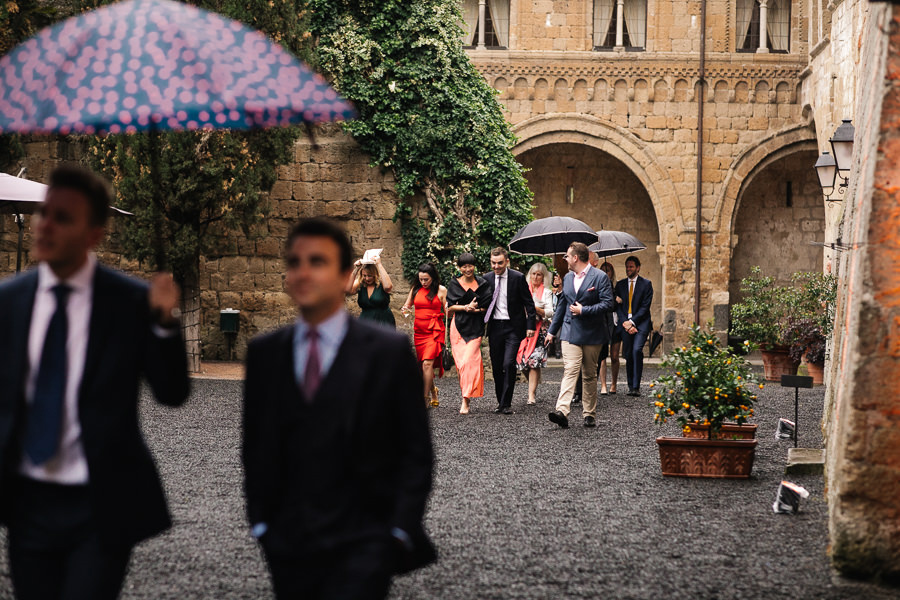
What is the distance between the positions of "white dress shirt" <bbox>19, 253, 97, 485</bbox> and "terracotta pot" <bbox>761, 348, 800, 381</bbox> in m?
14.6

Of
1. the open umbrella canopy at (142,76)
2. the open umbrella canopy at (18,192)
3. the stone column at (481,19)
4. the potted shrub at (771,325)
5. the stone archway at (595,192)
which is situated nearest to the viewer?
the open umbrella canopy at (142,76)

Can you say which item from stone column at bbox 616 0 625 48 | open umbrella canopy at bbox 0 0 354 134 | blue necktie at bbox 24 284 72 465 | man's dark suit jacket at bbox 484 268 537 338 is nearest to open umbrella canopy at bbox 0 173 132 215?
man's dark suit jacket at bbox 484 268 537 338

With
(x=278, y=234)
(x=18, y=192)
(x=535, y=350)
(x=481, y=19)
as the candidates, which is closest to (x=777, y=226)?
(x=481, y=19)

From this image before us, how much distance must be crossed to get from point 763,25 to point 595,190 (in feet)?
17.5

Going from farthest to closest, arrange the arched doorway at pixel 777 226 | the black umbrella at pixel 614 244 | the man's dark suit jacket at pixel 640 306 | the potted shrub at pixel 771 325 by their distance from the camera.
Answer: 1. the arched doorway at pixel 777 226
2. the potted shrub at pixel 771 325
3. the black umbrella at pixel 614 244
4. the man's dark suit jacket at pixel 640 306

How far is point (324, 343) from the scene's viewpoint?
103 inches

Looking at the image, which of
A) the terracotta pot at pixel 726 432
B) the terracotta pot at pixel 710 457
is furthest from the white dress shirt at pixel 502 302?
the terracotta pot at pixel 710 457

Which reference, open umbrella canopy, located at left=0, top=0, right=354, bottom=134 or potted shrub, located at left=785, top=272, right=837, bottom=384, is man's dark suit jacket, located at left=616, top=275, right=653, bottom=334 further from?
open umbrella canopy, located at left=0, top=0, right=354, bottom=134

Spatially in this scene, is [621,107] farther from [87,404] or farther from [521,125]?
[87,404]

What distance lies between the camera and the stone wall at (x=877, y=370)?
14.8ft

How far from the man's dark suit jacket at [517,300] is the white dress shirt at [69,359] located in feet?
28.9

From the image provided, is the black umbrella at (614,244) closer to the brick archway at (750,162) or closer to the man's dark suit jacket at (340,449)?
the brick archway at (750,162)

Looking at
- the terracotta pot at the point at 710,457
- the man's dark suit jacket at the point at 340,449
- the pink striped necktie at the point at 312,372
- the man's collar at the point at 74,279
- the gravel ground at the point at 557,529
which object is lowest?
the gravel ground at the point at 557,529

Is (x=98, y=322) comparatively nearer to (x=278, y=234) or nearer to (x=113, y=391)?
(x=113, y=391)
